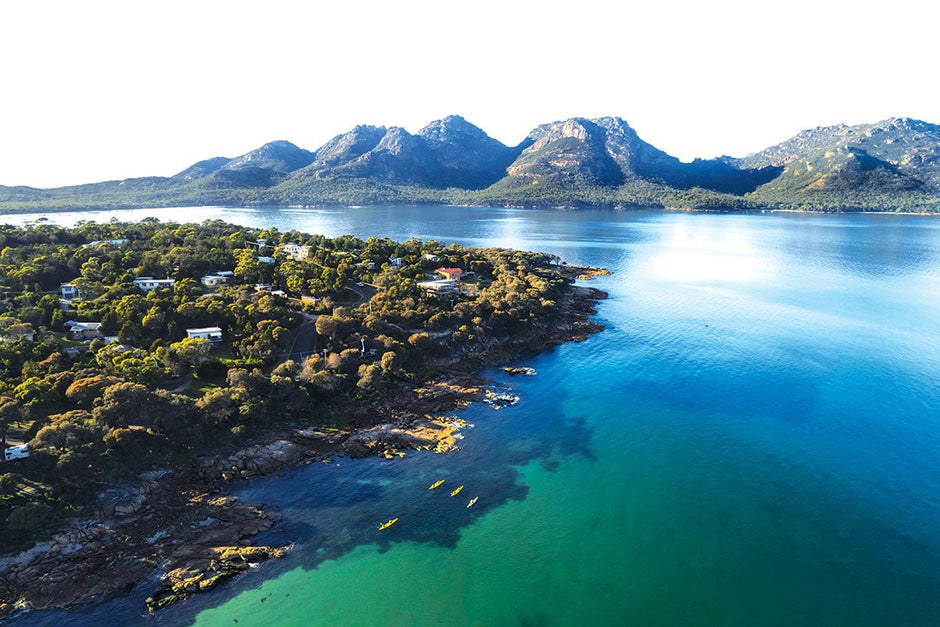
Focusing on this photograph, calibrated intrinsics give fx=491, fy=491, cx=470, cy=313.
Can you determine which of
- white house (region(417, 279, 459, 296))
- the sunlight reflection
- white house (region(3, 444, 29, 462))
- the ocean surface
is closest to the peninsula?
white house (region(3, 444, 29, 462))

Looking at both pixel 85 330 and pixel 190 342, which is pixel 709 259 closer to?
pixel 190 342

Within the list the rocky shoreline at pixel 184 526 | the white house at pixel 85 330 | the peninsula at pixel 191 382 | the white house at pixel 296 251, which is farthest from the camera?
the white house at pixel 296 251

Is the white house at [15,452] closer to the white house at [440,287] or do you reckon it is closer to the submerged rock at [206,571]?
the submerged rock at [206,571]

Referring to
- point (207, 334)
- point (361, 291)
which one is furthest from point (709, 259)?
point (207, 334)

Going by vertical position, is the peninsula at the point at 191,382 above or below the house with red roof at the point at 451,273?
below

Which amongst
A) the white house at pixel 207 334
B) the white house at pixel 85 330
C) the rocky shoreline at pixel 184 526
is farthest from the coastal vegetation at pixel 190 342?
the rocky shoreline at pixel 184 526
